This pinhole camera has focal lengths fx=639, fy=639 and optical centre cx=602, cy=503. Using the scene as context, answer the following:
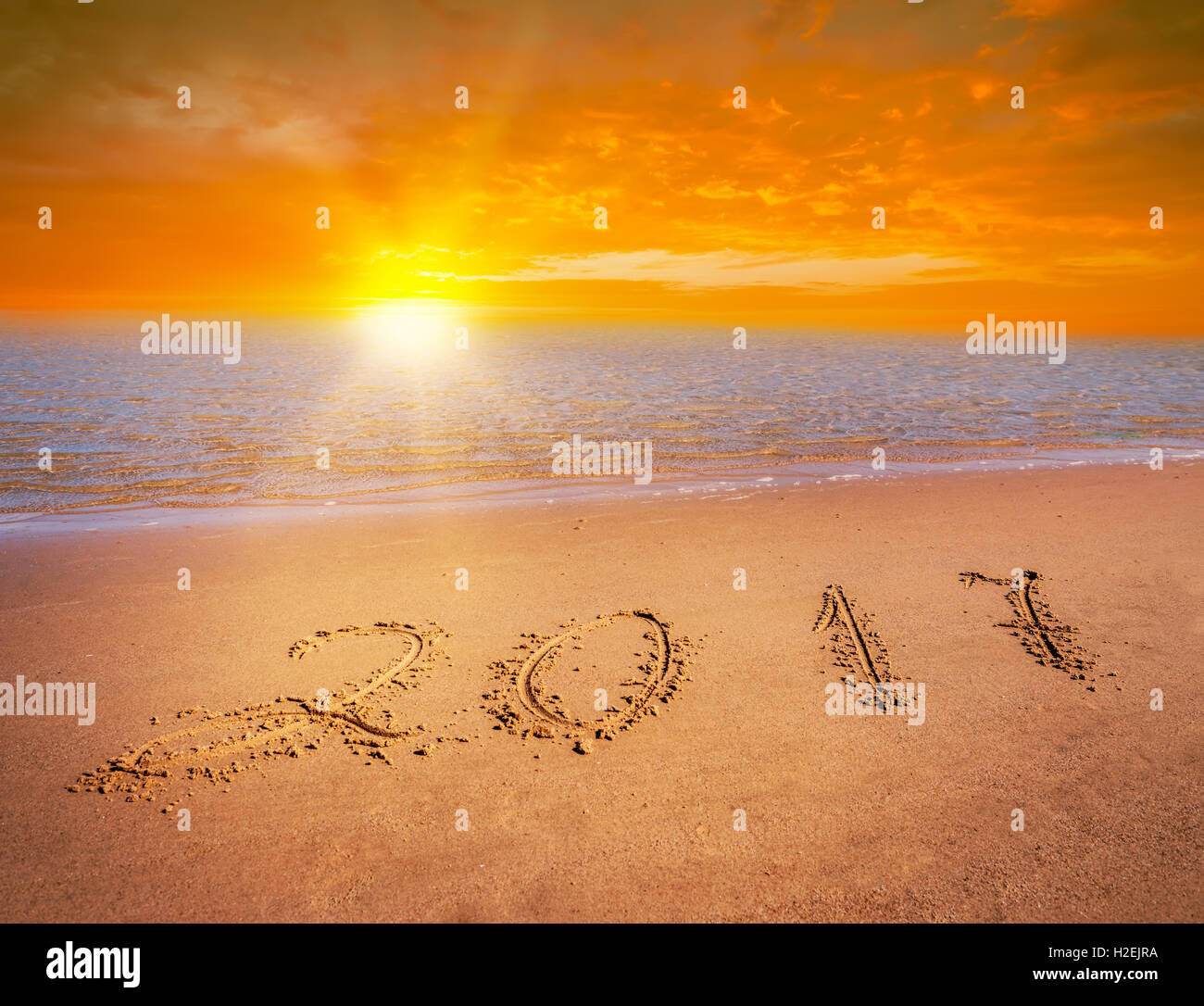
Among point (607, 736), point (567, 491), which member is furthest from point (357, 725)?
point (567, 491)

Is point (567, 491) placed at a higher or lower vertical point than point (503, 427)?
lower

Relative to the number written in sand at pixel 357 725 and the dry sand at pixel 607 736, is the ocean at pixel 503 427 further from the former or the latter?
the number written in sand at pixel 357 725

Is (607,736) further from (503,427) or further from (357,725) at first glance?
(503,427)

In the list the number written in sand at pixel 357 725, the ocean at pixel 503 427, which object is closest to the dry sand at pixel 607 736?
the number written in sand at pixel 357 725

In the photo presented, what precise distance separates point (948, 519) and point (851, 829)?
7420 millimetres

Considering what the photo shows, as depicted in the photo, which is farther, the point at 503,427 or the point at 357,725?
the point at 503,427

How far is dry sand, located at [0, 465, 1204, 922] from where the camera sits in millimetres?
3631

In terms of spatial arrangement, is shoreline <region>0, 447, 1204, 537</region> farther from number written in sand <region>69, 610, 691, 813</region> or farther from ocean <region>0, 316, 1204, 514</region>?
number written in sand <region>69, 610, 691, 813</region>

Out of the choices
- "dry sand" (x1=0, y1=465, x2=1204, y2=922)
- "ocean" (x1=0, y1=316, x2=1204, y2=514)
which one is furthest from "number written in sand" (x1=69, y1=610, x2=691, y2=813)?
"ocean" (x1=0, y1=316, x2=1204, y2=514)

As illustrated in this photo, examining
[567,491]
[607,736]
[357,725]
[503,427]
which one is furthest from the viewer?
[503,427]

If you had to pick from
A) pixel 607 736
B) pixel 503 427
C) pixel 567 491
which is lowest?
pixel 607 736

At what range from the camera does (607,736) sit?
4875 mm
